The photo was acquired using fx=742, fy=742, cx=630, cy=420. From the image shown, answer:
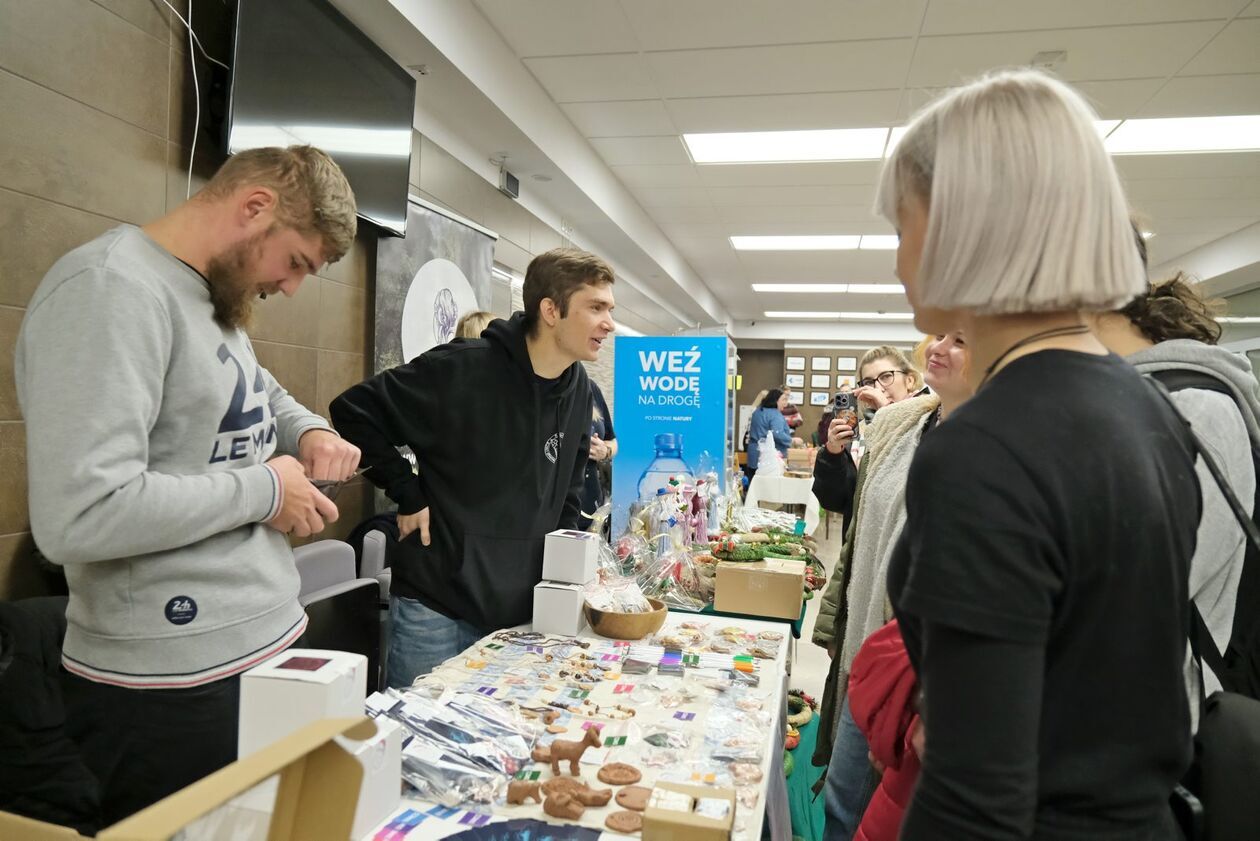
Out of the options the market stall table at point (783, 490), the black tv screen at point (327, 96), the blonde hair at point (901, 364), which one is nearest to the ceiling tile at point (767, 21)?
the black tv screen at point (327, 96)

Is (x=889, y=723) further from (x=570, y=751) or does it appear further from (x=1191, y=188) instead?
(x=1191, y=188)

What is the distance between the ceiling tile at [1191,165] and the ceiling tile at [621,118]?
115 inches

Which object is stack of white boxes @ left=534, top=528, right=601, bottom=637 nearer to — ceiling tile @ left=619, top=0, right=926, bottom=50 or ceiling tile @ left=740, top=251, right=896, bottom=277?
ceiling tile @ left=619, top=0, right=926, bottom=50

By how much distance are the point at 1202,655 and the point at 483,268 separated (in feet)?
13.0

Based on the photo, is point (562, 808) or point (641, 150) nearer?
point (562, 808)

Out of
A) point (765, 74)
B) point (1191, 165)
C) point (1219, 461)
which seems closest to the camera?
point (1219, 461)

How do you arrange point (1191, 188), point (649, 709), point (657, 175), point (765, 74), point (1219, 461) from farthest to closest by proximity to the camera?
point (657, 175) < point (1191, 188) < point (765, 74) < point (649, 709) < point (1219, 461)

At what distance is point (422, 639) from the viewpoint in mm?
1897

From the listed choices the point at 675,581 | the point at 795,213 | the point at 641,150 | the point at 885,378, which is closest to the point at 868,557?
the point at 675,581

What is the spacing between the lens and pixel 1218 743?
2.71 feet

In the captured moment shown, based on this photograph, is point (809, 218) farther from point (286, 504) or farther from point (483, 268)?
point (286, 504)

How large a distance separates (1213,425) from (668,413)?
2.68 meters

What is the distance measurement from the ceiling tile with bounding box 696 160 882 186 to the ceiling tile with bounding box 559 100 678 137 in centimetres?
77

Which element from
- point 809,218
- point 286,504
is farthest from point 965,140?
point 809,218
